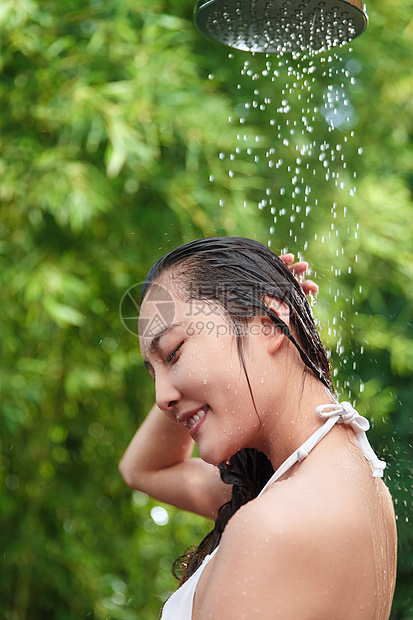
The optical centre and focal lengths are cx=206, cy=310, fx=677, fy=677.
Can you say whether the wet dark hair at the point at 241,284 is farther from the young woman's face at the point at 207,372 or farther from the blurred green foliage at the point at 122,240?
the blurred green foliage at the point at 122,240

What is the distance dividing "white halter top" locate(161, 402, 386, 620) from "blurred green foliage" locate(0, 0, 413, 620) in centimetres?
117

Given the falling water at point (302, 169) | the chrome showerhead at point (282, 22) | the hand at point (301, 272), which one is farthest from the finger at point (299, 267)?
the falling water at point (302, 169)

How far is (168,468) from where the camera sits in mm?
1513

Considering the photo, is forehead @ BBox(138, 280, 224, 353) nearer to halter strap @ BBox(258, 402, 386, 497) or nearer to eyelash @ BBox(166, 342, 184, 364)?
eyelash @ BBox(166, 342, 184, 364)

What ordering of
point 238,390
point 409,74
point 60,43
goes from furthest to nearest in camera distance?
1. point 409,74
2. point 60,43
3. point 238,390

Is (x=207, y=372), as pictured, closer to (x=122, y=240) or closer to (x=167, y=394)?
(x=167, y=394)

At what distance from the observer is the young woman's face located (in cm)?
95

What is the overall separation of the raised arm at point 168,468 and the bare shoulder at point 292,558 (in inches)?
24.8

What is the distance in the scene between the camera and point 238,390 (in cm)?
95

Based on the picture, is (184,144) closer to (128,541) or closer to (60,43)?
(60,43)

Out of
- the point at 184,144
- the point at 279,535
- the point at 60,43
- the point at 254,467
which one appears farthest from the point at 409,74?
the point at 279,535

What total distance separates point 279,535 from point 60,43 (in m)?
1.93

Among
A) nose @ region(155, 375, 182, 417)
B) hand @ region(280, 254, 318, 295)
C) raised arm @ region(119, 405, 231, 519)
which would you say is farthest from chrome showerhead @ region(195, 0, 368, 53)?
raised arm @ region(119, 405, 231, 519)

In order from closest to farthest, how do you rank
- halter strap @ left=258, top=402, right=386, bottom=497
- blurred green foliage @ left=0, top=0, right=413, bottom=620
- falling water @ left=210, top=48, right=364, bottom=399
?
halter strap @ left=258, top=402, right=386, bottom=497, blurred green foliage @ left=0, top=0, right=413, bottom=620, falling water @ left=210, top=48, right=364, bottom=399
